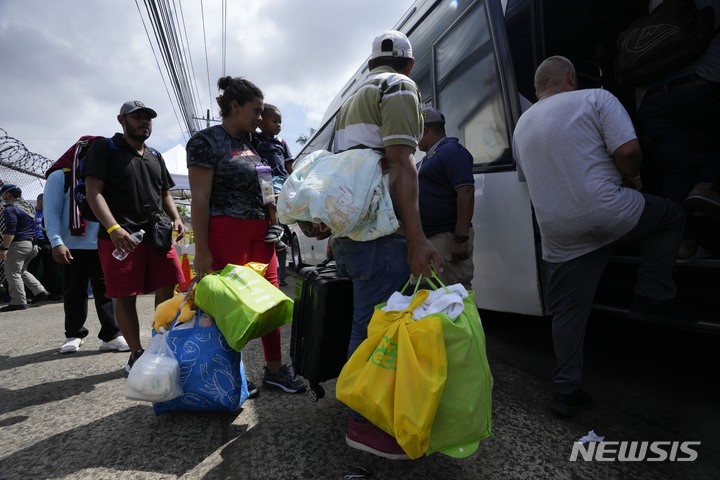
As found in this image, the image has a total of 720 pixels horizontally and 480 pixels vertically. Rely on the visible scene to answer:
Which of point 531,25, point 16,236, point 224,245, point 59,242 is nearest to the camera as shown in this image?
point 224,245

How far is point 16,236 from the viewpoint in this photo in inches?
243

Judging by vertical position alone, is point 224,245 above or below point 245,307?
above

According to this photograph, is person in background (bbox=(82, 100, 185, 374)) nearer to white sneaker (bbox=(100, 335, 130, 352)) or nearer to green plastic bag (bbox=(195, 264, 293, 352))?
white sneaker (bbox=(100, 335, 130, 352))

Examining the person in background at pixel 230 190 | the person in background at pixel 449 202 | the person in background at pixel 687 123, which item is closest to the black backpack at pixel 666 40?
the person in background at pixel 687 123

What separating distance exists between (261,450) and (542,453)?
1.24 metres

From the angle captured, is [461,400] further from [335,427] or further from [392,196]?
[335,427]

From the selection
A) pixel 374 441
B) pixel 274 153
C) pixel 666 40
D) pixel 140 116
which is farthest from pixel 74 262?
pixel 666 40

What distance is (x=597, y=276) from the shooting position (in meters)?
1.96

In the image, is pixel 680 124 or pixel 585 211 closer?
pixel 585 211

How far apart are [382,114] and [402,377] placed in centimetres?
100

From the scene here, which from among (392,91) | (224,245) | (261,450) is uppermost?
(392,91)

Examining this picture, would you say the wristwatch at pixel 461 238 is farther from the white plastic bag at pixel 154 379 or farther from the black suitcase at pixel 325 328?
the white plastic bag at pixel 154 379

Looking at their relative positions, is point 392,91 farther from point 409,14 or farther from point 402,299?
point 409,14

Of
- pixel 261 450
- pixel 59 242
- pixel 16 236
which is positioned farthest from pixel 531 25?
pixel 16 236
